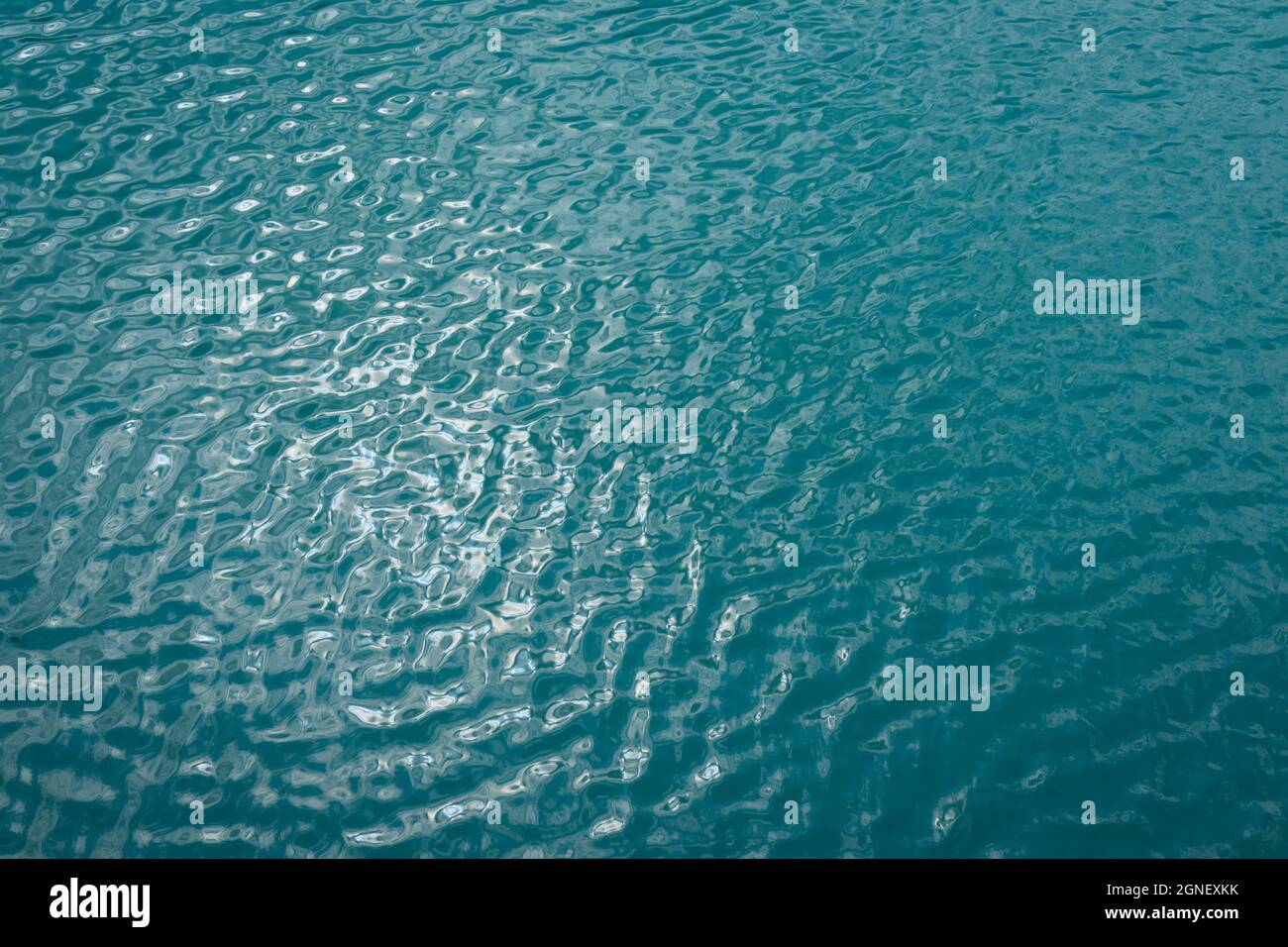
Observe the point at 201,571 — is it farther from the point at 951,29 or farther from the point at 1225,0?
the point at 1225,0

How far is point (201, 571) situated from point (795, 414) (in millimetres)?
2038

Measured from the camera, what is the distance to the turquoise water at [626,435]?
9.38ft

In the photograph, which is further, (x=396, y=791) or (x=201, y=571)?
(x=201, y=571)

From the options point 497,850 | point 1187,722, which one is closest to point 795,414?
point 1187,722

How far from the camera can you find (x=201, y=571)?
330 centimetres

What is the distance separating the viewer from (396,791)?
281 centimetres

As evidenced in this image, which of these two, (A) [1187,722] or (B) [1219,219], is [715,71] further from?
(A) [1187,722]

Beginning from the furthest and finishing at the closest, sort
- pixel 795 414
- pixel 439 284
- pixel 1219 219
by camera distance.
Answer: pixel 1219 219
pixel 439 284
pixel 795 414

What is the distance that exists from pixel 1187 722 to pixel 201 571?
9.58 feet

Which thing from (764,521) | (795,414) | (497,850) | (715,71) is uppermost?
(715,71)

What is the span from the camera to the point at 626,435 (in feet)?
12.2

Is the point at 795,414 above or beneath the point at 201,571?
above

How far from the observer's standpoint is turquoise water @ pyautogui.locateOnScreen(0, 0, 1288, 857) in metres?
2.86

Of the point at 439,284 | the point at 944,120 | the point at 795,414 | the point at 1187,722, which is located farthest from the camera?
the point at 944,120
